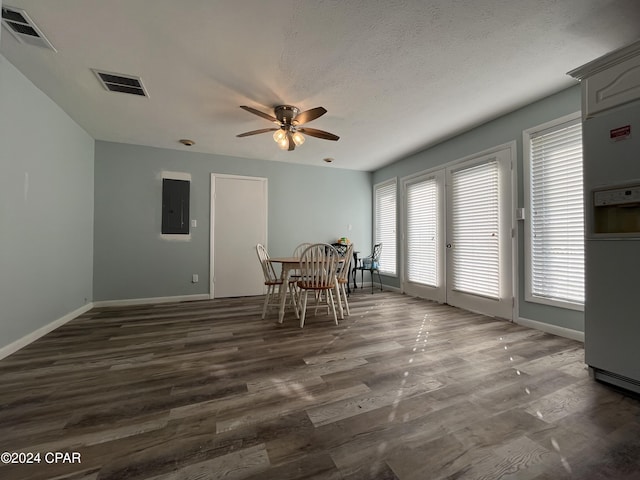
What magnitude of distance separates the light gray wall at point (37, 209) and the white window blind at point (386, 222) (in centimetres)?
488

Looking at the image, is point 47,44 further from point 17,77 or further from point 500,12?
point 500,12

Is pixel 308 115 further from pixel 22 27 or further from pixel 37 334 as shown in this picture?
pixel 37 334

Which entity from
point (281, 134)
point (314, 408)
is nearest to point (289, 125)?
point (281, 134)

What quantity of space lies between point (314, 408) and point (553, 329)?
2736 millimetres

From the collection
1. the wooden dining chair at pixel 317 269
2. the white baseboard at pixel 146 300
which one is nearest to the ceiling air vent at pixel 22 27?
the wooden dining chair at pixel 317 269

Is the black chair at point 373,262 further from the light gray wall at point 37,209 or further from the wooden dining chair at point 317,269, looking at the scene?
the light gray wall at point 37,209

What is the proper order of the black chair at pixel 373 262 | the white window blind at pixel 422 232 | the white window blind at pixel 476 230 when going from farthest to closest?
the black chair at pixel 373 262
the white window blind at pixel 422 232
the white window blind at pixel 476 230

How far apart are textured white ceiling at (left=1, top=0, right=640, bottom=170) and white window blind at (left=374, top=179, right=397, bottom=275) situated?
6.58 ft

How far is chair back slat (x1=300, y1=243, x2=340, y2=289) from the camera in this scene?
119 inches

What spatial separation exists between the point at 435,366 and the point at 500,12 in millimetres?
2506

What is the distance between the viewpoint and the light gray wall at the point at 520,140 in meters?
2.61

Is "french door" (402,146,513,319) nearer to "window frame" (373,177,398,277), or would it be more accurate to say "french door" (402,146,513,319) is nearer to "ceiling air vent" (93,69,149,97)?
"window frame" (373,177,398,277)

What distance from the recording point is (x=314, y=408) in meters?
1.50

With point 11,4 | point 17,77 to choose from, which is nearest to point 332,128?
point 11,4
